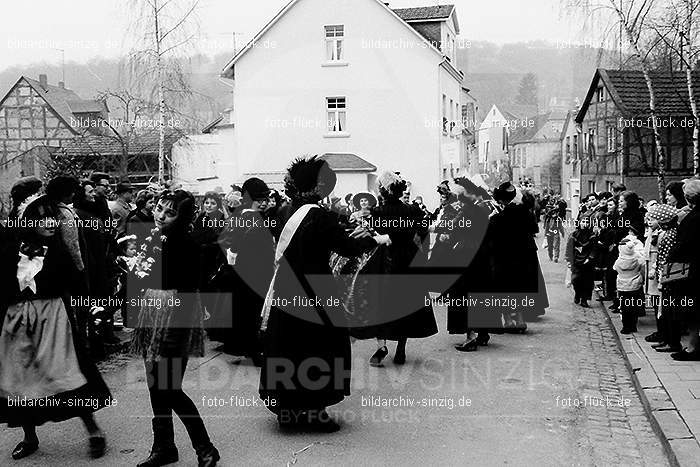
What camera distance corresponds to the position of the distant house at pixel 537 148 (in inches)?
2965

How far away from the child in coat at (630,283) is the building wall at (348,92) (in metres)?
20.2

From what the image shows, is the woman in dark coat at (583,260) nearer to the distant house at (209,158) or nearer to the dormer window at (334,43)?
the dormer window at (334,43)

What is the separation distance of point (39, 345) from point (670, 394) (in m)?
5.34

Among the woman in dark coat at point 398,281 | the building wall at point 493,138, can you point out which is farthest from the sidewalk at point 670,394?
the building wall at point 493,138

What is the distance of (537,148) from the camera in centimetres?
8044

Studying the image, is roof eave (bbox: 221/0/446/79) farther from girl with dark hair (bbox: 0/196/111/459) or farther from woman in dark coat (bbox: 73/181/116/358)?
girl with dark hair (bbox: 0/196/111/459)

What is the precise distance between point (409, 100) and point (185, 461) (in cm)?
2599

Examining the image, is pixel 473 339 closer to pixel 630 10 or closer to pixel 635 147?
pixel 630 10

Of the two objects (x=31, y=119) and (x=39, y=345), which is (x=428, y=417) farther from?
(x=31, y=119)

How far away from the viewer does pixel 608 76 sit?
108 ft

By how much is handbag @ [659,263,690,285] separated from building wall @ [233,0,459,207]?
72.0 ft

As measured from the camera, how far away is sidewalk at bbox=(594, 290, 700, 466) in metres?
5.58

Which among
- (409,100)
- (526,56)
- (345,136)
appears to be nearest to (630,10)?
(409,100)

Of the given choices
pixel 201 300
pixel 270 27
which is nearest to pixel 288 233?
pixel 201 300
